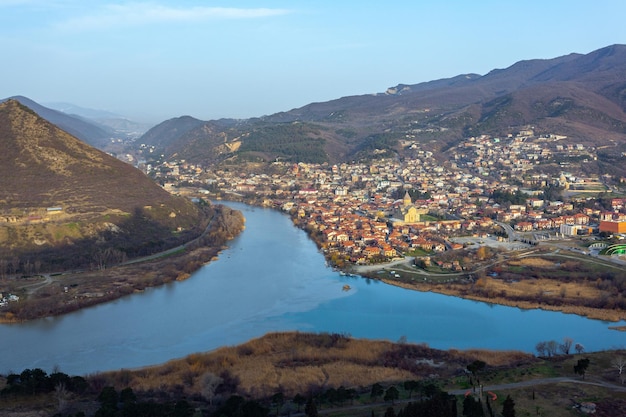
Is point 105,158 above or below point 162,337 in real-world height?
above

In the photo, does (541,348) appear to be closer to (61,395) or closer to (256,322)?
(256,322)

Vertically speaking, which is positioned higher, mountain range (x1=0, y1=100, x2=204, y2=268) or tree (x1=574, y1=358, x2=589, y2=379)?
mountain range (x1=0, y1=100, x2=204, y2=268)

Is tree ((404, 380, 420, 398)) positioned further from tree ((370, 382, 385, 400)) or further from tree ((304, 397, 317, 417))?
tree ((304, 397, 317, 417))

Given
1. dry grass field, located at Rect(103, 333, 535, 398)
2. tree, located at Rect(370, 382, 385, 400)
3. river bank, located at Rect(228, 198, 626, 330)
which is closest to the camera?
tree, located at Rect(370, 382, 385, 400)

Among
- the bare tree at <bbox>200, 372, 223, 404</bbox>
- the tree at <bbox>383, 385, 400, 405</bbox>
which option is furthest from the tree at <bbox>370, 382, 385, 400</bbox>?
the bare tree at <bbox>200, 372, 223, 404</bbox>

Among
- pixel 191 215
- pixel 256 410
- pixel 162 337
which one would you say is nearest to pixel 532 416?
pixel 256 410

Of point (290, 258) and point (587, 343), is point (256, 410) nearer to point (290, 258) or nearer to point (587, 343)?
point (587, 343)
